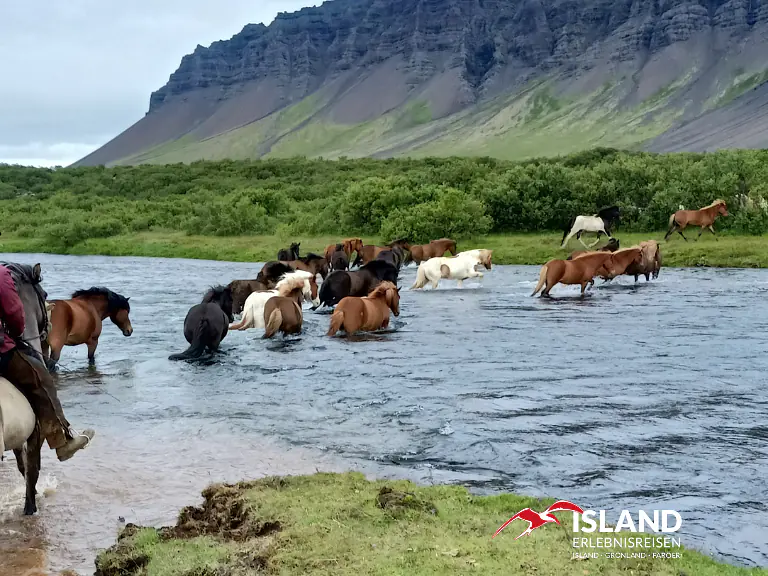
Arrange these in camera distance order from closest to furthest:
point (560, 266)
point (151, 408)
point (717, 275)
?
point (151, 408) → point (560, 266) → point (717, 275)

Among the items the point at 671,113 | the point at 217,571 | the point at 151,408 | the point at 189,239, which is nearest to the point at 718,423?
the point at 217,571

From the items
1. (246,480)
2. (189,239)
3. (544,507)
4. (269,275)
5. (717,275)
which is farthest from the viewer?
(189,239)

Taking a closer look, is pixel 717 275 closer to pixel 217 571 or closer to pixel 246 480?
pixel 246 480

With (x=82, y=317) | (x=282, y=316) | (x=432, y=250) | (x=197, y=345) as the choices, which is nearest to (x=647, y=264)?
(x=432, y=250)

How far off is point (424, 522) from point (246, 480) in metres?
2.08

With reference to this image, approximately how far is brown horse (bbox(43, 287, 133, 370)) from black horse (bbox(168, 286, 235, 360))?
106cm

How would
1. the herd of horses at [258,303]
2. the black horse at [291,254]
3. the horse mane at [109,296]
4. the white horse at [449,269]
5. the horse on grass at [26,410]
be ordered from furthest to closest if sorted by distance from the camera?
the black horse at [291,254] → the white horse at [449,269] → the horse mane at [109,296] → the herd of horses at [258,303] → the horse on grass at [26,410]

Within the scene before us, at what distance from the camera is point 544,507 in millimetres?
6336

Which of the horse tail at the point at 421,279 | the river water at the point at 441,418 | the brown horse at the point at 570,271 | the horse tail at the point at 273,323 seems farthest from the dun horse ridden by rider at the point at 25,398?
the horse tail at the point at 421,279

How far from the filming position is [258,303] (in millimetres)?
16875

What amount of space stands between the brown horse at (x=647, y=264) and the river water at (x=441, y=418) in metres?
6.69

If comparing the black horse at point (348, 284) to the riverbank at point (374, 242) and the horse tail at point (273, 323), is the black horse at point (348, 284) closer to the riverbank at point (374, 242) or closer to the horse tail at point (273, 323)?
the horse tail at point (273, 323)

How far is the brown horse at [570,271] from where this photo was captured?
22031mm

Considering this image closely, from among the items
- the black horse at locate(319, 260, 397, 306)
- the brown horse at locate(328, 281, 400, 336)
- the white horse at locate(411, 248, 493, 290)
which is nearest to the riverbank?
the white horse at locate(411, 248, 493, 290)
